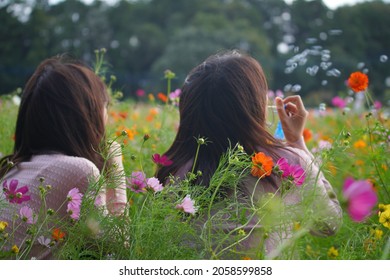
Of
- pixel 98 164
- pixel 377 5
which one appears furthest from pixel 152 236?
pixel 377 5

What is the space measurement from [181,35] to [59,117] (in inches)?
807

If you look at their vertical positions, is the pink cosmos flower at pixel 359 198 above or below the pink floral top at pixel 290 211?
above

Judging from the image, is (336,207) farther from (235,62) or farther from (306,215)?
(235,62)

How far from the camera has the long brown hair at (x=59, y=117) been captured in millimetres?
1775

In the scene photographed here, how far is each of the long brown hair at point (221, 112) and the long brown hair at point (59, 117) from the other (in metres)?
0.27

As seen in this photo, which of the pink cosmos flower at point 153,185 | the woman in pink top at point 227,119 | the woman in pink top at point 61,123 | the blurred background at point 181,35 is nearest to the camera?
the pink cosmos flower at point 153,185

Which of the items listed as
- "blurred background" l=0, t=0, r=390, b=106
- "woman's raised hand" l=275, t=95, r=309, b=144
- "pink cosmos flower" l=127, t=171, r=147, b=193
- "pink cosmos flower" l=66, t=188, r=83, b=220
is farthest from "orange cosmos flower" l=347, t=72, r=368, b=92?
"blurred background" l=0, t=0, r=390, b=106

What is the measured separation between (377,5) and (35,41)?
13.9 metres

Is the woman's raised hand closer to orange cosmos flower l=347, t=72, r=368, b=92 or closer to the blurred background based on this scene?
orange cosmos flower l=347, t=72, r=368, b=92

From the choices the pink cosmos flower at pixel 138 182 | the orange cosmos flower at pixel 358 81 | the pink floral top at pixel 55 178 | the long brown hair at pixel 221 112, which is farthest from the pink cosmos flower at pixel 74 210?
the orange cosmos flower at pixel 358 81

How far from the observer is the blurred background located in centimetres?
2075

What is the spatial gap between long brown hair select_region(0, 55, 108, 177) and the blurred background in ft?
54.5

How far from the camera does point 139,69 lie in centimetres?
2312

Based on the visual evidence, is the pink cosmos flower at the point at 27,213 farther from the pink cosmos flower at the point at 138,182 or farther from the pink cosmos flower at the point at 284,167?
the pink cosmos flower at the point at 284,167
